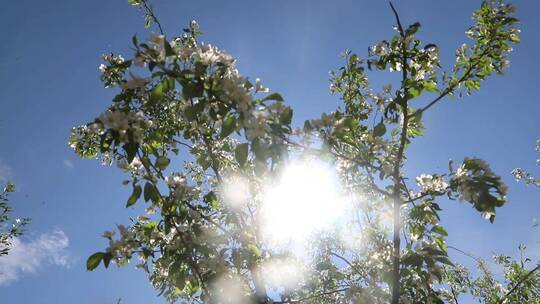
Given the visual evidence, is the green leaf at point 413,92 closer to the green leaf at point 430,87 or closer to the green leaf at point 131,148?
the green leaf at point 430,87

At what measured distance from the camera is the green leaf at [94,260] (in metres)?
2.55

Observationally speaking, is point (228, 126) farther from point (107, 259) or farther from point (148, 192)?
point (107, 259)

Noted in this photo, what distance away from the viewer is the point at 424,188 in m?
3.27

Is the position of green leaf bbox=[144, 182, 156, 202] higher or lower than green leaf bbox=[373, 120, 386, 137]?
lower

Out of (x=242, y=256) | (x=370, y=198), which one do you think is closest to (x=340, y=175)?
(x=370, y=198)

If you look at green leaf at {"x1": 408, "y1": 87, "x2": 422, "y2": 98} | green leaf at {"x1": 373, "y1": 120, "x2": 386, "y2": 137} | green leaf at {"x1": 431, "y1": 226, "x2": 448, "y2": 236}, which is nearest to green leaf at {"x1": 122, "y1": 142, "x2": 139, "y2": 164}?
green leaf at {"x1": 373, "y1": 120, "x2": 386, "y2": 137}

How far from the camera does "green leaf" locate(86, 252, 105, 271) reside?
255 centimetres

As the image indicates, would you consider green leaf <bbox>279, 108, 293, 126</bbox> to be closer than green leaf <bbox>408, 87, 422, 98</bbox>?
Yes

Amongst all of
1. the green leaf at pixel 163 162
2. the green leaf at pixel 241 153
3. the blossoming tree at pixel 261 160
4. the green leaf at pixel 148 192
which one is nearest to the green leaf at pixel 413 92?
the blossoming tree at pixel 261 160

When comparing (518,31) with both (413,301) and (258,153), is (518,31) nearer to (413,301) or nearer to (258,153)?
(413,301)

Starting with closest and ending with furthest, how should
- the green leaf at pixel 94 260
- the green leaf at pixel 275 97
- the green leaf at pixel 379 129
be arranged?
the green leaf at pixel 275 97 < the green leaf at pixel 94 260 < the green leaf at pixel 379 129

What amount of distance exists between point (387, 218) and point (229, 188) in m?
1.73

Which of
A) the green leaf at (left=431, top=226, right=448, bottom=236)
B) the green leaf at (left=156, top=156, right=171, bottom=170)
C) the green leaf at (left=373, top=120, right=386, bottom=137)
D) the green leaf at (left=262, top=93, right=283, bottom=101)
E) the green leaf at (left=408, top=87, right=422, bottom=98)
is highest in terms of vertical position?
the green leaf at (left=408, top=87, right=422, bottom=98)

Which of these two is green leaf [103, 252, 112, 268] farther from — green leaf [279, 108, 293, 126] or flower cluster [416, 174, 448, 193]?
flower cluster [416, 174, 448, 193]
